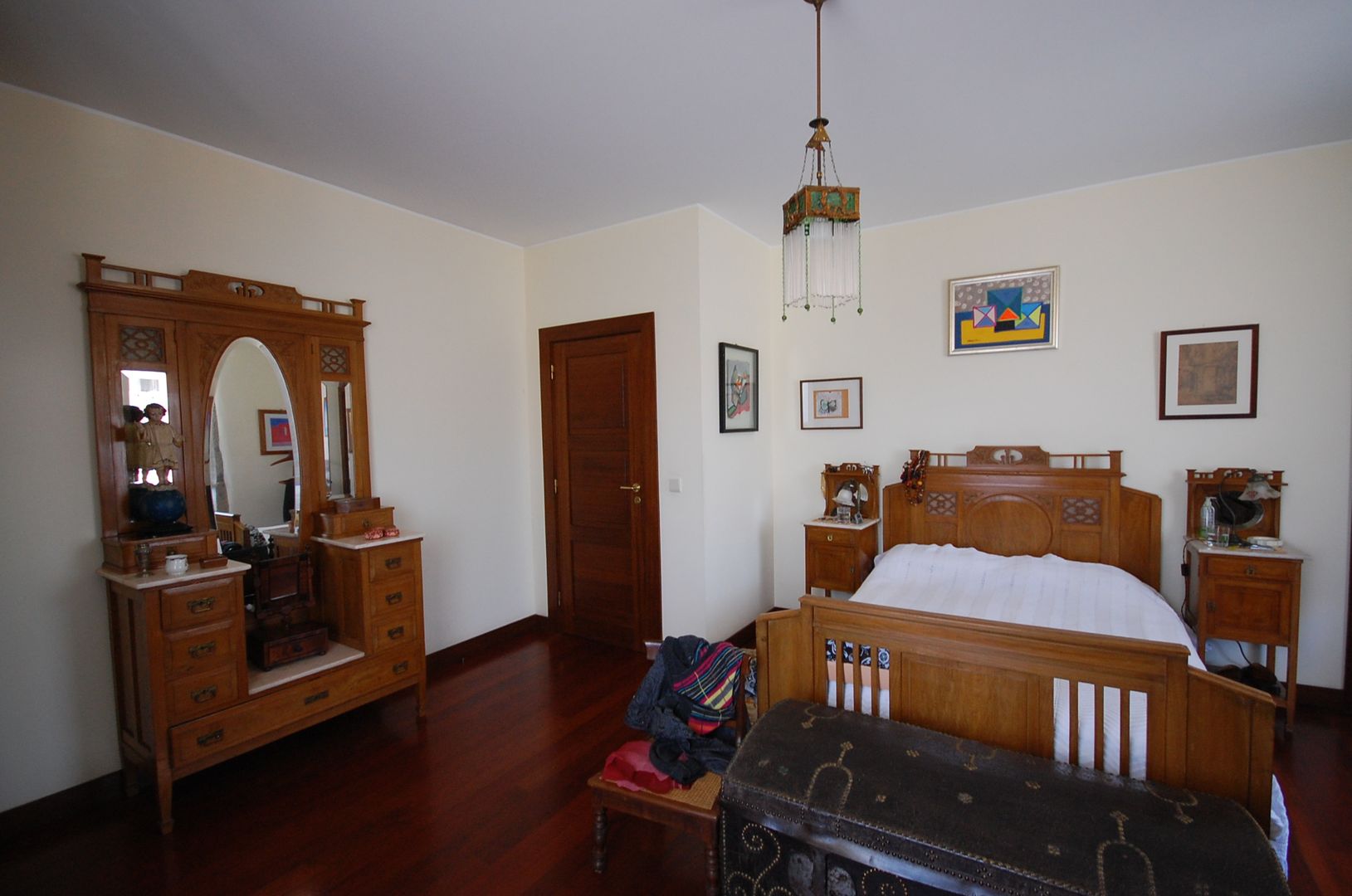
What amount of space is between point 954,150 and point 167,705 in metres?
4.02

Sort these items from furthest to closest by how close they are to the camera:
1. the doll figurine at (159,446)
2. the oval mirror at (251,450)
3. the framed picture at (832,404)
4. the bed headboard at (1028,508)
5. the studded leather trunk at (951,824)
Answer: the framed picture at (832,404) < the bed headboard at (1028,508) < the oval mirror at (251,450) < the doll figurine at (159,446) < the studded leather trunk at (951,824)


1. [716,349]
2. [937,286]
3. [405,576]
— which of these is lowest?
[405,576]

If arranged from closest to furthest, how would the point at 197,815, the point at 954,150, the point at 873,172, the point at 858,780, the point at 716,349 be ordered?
1. the point at 858,780
2. the point at 197,815
3. the point at 954,150
4. the point at 873,172
5. the point at 716,349

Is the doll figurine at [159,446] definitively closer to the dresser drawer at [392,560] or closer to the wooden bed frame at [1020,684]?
A: the dresser drawer at [392,560]

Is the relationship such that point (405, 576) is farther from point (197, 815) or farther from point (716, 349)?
point (716, 349)

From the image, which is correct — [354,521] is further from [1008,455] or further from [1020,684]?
[1008,455]

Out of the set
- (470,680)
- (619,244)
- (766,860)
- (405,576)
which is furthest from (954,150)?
(470,680)

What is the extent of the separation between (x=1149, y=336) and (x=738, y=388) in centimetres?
229

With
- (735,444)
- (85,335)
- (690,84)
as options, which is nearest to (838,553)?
(735,444)

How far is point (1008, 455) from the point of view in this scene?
347cm

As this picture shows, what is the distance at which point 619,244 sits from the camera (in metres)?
3.73

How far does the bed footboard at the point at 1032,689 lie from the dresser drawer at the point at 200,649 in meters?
2.04

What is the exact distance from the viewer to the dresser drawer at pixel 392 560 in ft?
9.00

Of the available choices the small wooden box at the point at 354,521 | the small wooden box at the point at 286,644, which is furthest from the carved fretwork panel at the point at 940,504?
the small wooden box at the point at 286,644
